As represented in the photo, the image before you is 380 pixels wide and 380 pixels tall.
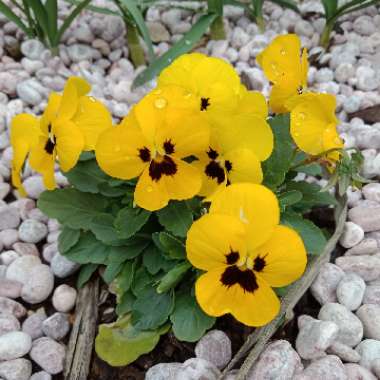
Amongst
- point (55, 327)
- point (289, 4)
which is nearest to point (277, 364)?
point (55, 327)

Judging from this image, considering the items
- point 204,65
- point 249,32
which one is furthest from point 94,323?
point 249,32

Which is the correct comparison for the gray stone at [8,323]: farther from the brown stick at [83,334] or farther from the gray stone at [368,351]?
the gray stone at [368,351]

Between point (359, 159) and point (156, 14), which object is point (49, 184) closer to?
point (359, 159)

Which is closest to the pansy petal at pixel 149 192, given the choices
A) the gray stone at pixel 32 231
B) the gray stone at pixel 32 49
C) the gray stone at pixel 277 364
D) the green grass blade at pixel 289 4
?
the gray stone at pixel 277 364

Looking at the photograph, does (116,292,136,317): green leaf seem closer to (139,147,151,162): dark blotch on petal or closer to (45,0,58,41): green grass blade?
(139,147,151,162): dark blotch on petal

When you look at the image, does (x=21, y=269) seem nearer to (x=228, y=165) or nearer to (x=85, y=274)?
(x=85, y=274)
